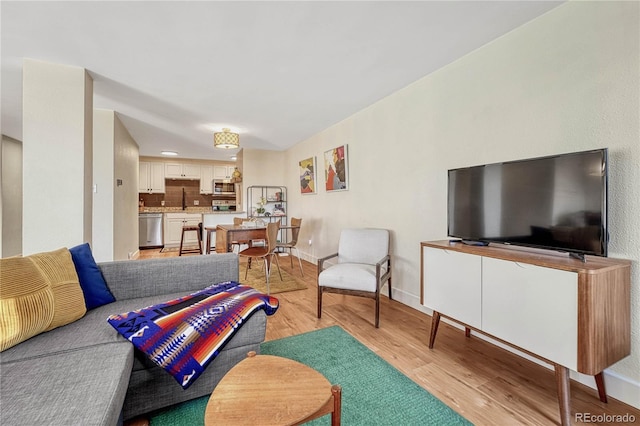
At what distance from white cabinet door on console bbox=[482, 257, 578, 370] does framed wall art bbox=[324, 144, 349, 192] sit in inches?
98.3

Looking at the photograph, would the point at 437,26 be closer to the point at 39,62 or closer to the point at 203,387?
the point at 203,387

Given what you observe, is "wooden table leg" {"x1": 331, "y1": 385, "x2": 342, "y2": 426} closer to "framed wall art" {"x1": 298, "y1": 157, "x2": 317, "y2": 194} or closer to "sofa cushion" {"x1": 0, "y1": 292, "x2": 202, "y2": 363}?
"sofa cushion" {"x1": 0, "y1": 292, "x2": 202, "y2": 363}

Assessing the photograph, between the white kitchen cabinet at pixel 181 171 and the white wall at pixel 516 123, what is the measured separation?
5.75 meters

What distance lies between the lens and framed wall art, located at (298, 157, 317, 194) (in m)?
4.86

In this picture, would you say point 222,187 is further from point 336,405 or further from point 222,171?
point 336,405

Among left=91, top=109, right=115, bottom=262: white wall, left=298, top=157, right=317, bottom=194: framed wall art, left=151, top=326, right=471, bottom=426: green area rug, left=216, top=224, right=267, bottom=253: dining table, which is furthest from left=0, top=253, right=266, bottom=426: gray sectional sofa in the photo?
left=298, top=157, right=317, bottom=194: framed wall art

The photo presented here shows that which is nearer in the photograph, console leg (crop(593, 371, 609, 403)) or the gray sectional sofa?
the gray sectional sofa

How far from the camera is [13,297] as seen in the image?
1166 millimetres

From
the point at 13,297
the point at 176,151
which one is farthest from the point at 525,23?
the point at 176,151

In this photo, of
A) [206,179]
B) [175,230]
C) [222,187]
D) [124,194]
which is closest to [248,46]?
[124,194]

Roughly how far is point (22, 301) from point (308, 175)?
4144mm

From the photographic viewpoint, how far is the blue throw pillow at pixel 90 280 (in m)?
1.62

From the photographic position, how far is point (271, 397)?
3.07 feet

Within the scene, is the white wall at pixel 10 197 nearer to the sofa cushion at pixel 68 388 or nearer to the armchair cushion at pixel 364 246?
the sofa cushion at pixel 68 388
